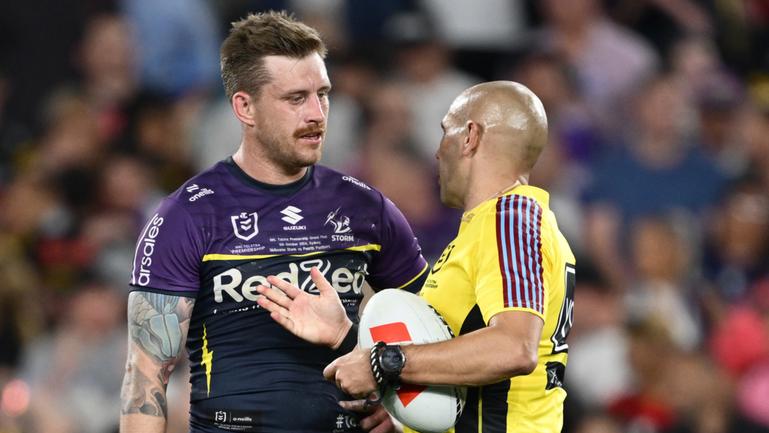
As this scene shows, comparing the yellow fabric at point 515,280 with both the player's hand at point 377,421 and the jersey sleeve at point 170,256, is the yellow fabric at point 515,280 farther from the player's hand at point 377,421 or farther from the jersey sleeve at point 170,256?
the jersey sleeve at point 170,256

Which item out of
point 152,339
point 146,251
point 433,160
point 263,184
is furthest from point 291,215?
point 433,160

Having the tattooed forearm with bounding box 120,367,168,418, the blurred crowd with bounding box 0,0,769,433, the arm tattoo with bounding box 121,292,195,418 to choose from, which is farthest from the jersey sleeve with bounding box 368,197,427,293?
the blurred crowd with bounding box 0,0,769,433

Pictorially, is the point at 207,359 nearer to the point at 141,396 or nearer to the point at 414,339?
the point at 141,396

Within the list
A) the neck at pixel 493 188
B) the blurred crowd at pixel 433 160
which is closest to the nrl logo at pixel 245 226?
the neck at pixel 493 188

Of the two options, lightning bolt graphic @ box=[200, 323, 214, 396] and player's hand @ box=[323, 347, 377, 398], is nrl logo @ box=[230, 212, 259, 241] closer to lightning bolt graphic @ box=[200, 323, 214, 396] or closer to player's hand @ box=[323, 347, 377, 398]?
lightning bolt graphic @ box=[200, 323, 214, 396]

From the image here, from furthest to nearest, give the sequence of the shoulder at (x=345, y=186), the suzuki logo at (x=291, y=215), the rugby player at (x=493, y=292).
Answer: the shoulder at (x=345, y=186) < the suzuki logo at (x=291, y=215) < the rugby player at (x=493, y=292)

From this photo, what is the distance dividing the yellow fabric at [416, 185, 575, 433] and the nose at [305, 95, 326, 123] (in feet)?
1.83

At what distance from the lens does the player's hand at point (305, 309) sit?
162 inches

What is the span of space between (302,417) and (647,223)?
4472 mm

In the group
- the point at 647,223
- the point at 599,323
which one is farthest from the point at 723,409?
the point at 647,223

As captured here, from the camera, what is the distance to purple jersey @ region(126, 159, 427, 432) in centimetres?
423

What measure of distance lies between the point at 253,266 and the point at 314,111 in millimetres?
526

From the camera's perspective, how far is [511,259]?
3.90 meters

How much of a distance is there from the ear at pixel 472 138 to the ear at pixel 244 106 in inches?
27.4
